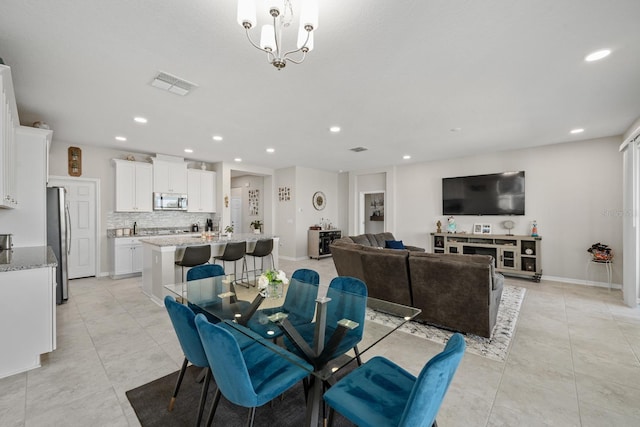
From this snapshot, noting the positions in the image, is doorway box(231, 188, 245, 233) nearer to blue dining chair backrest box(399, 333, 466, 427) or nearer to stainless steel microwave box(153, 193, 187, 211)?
stainless steel microwave box(153, 193, 187, 211)

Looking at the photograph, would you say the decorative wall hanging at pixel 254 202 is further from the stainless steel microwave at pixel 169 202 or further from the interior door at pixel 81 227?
the interior door at pixel 81 227

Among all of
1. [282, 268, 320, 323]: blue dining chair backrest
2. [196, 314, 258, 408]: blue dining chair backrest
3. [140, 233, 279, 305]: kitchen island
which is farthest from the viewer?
[140, 233, 279, 305]: kitchen island

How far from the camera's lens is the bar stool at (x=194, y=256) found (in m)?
3.95

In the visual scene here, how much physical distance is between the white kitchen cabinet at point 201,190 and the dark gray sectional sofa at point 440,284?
4.73 metres

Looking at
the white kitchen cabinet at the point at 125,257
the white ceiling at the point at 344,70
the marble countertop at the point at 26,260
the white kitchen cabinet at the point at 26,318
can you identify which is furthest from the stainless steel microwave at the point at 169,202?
the white kitchen cabinet at the point at 26,318

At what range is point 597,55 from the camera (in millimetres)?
2357

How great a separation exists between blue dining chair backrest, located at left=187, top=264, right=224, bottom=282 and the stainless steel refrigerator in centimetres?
276

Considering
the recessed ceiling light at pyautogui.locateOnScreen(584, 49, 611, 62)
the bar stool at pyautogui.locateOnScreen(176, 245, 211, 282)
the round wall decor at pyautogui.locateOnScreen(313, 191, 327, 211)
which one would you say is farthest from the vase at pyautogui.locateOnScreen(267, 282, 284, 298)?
the round wall decor at pyautogui.locateOnScreen(313, 191, 327, 211)

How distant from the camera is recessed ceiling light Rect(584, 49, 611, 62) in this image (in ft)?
7.55

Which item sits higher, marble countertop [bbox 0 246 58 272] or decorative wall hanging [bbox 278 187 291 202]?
decorative wall hanging [bbox 278 187 291 202]

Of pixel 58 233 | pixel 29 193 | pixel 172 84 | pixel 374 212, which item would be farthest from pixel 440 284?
pixel 374 212

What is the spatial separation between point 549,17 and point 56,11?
10.8 ft

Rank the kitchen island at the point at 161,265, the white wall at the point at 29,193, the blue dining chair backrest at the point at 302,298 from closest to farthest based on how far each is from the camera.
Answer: the blue dining chair backrest at the point at 302,298 < the white wall at the point at 29,193 < the kitchen island at the point at 161,265

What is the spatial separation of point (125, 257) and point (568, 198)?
8547 mm
